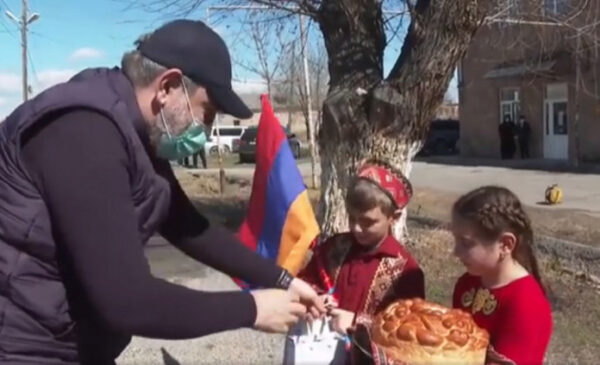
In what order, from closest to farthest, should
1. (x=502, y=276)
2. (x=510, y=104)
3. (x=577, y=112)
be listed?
Answer: 1. (x=502, y=276)
2. (x=577, y=112)
3. (x=510, y=104)

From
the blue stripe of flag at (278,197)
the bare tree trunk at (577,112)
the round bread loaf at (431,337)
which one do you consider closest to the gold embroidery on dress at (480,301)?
the round bread loaf at (431,337)

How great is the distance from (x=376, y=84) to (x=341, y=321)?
644 cm

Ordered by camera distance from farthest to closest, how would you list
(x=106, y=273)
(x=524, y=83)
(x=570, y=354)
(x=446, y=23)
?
(x=524, y=83) < (x=446, y=23) < (x=570, y=354) < (x=106, y=273)

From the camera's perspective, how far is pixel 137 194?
7.28ft

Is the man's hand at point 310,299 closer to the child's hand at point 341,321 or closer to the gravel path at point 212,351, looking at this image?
the child's hand at point 341,321

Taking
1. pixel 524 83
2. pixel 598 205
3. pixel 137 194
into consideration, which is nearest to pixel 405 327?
pixel 137 194

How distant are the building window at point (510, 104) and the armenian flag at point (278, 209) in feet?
98.0

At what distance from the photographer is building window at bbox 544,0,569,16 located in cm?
1208

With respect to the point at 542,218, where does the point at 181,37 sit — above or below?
above

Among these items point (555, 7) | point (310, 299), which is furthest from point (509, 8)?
point (310, 299)

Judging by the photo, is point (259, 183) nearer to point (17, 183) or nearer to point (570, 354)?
point (17, 183)

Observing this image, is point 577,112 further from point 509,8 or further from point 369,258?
point 369,258

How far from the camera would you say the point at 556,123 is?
1190 inches

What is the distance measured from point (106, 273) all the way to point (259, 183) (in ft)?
6.83
